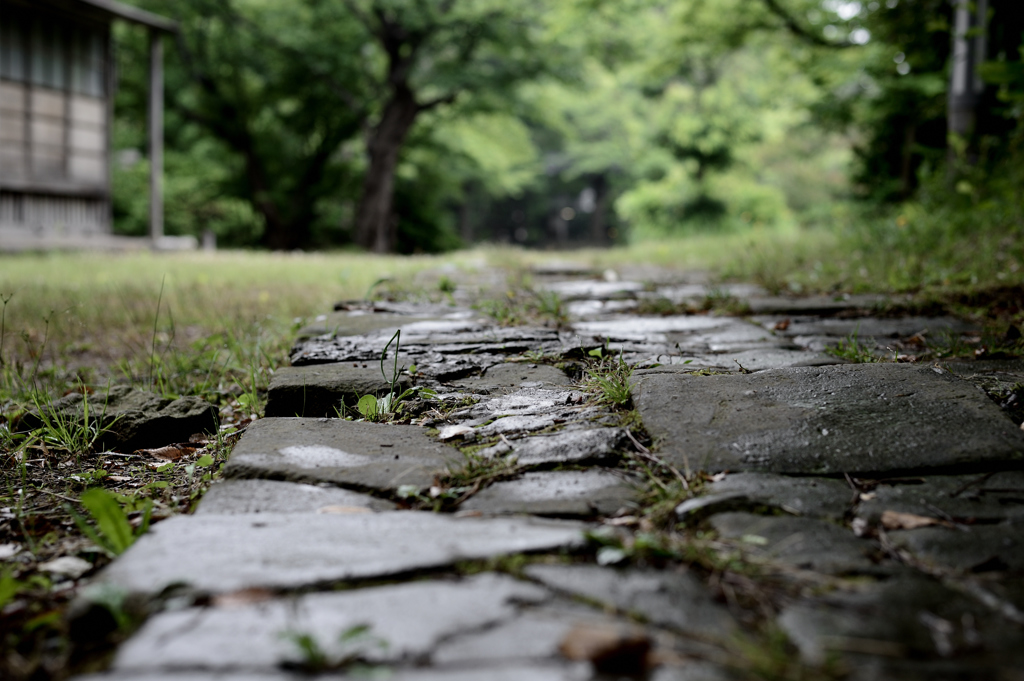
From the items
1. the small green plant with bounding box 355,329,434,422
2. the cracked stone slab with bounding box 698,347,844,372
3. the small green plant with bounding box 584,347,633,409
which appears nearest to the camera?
the small green plant with bounding box 584,347,633,409

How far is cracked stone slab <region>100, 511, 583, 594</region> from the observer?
38.5 inches

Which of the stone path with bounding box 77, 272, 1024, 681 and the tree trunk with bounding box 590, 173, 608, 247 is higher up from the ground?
the tree trunk with bounding box 590, 173, 608, 247

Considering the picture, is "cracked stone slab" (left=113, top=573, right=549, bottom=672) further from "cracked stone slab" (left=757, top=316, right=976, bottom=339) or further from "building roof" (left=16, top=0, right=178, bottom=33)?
"building roof" (left=16, top=0, right=178, bottom=33)

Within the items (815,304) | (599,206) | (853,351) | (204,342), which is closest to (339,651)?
(853,351)

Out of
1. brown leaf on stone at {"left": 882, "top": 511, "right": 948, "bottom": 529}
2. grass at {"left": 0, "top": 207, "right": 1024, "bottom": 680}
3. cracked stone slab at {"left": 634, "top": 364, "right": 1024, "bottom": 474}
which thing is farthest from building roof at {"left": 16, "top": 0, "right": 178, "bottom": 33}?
brown leaf on stone at {"left": 882, "top": 511, "right": 948, "bottom": 529}

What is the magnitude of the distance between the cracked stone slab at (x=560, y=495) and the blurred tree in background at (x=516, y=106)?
4650mm

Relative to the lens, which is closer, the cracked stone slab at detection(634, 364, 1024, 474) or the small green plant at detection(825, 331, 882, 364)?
the cracked stone slab at detection(634, 364, 1024, 474)

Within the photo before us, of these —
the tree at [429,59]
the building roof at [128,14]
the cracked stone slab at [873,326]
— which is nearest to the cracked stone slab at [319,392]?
the cracked stone slab at [873,326]

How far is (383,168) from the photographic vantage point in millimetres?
14984

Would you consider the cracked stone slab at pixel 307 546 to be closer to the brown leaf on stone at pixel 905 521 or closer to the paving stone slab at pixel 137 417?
the brown leaf on stone at pixel 905 521

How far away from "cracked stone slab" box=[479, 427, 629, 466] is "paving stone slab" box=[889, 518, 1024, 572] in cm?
54

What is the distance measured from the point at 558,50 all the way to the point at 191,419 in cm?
1339

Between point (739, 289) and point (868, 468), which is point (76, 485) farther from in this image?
point (739, 289)

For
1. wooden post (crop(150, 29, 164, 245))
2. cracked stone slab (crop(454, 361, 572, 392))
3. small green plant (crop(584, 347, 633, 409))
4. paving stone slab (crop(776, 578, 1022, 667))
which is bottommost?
paving stone slab (crop(776, 578, 1022, 667))
